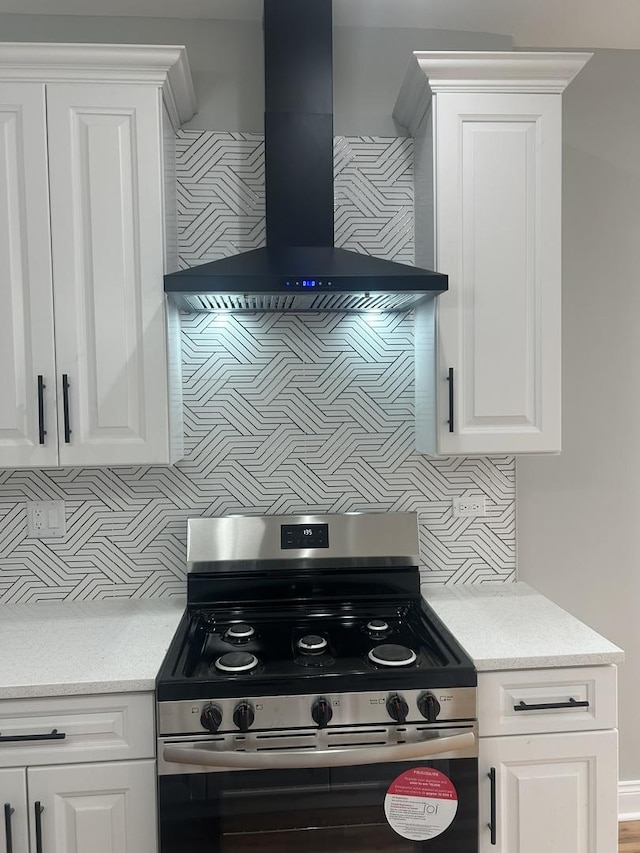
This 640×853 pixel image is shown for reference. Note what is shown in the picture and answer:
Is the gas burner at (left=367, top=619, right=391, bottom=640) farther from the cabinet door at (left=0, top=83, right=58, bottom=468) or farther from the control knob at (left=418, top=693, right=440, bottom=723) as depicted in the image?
the cabinet door at (left=0, top=83, right=58, bottom=468)

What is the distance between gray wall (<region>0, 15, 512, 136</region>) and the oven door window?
196cm

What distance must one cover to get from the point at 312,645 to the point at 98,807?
64 cm

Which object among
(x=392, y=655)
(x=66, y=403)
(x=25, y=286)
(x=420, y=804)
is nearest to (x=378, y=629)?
(x=392, y=655)

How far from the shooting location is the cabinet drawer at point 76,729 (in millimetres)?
1474

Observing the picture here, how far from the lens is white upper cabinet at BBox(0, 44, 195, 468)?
1741mm

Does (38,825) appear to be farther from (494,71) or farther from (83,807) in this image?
(494,71)

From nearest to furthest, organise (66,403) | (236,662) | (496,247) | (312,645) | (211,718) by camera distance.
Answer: (211,718), (236,662), (312,645), (66,403), (496,247)

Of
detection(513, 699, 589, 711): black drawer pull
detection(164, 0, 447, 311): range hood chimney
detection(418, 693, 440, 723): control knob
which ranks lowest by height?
detection(513, 699, 589, 711): black drawer pull

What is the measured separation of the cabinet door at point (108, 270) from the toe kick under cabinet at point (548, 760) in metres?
1.19

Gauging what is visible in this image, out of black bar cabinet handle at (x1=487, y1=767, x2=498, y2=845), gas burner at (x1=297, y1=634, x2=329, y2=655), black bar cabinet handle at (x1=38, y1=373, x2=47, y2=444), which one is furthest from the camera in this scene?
black bar cabinet handle at (x1=38, y1=373, x2=47, y2=444)

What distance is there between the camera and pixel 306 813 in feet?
4.90

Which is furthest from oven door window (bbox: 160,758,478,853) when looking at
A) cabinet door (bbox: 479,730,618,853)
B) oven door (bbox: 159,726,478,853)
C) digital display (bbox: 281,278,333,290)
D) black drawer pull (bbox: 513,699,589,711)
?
digital display (bbox: 281,278,333,290)

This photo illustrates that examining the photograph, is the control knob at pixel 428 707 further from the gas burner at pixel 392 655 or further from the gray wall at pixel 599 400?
the gray wall at pixel 599 400

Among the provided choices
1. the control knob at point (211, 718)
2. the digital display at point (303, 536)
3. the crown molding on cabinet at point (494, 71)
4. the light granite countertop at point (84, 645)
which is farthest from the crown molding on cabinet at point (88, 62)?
the control knob at point (211, 718)
